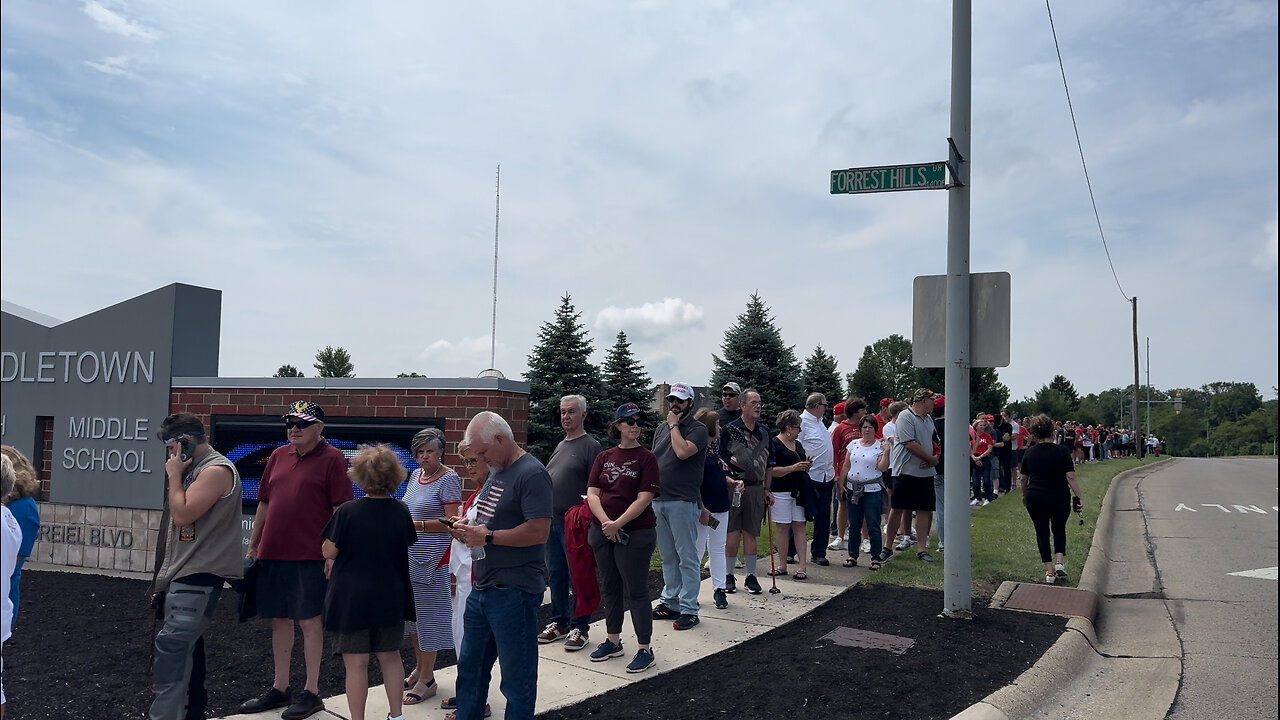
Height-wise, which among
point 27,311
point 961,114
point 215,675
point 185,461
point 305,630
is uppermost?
point 961,114

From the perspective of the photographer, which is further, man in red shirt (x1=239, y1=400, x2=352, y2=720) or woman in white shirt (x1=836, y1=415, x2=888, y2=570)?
woman in white shirt (x1=836, y1=415, x2=888, y2=570)

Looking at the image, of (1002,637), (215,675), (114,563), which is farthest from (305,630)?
(114,563)

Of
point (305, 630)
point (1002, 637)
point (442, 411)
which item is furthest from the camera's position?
point (442, 411)

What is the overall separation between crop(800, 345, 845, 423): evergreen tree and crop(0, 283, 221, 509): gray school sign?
2935 cm

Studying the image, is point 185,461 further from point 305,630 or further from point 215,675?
point 215,675

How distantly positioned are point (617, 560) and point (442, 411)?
3105 mm

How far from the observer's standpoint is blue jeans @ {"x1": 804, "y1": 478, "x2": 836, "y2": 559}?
8.96 m

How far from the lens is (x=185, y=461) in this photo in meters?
4.85

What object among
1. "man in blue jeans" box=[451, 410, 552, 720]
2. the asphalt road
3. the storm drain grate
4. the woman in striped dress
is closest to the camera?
"man in blue jeans" box=[451, 410, 552, 720]

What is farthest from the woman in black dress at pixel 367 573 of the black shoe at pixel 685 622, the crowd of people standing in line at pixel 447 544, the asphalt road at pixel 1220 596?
the asphalt road at pixel 1220 596

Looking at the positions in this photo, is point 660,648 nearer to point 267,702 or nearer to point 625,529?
point 625,529

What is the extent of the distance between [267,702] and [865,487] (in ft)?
20.6

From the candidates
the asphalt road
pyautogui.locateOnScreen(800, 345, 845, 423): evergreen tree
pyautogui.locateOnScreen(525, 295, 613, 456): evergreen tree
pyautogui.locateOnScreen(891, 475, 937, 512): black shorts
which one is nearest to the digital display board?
pyautogui.locateOnScreen(891, 475, 937, 512): black shorts

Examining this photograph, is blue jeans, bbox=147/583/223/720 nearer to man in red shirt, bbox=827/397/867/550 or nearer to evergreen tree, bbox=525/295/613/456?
man in red shirt, bbox=827/397/867/550
